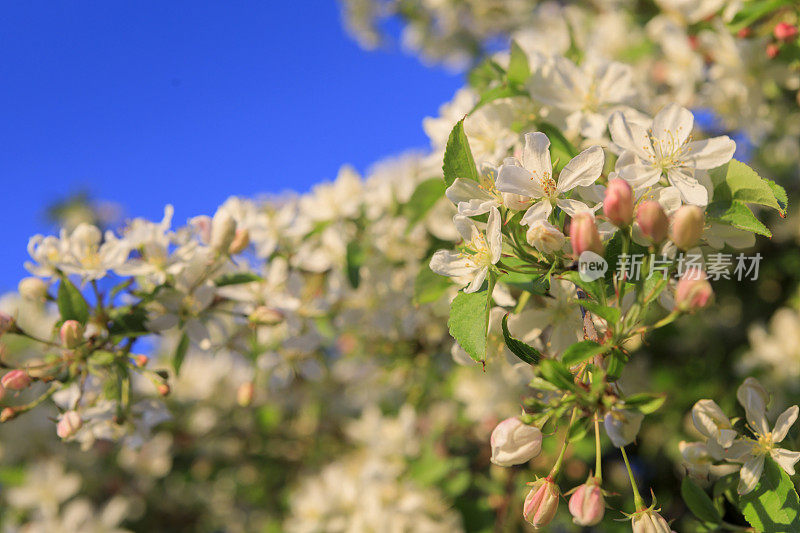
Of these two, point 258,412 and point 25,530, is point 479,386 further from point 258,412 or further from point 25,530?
point 25,530

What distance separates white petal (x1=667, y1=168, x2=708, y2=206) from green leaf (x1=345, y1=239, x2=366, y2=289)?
1.05 meters

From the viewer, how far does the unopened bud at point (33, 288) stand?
4.80 feet

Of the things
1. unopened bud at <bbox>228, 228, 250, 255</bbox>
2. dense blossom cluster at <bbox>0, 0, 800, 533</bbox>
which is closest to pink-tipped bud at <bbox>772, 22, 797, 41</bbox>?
dense blossom cluster at <bbox>0, 0, 800, 533</bbox>

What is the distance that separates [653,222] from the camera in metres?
0.88

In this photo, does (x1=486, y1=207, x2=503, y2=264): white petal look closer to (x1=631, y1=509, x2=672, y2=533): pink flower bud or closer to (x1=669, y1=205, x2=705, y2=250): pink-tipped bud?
(x1=669, y1=205, x2=705, y2=250): pink-tipped bud

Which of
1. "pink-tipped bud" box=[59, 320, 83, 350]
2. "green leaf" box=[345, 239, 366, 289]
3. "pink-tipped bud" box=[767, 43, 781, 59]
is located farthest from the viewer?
"green leaf" box=[345, 239, 366, 289]

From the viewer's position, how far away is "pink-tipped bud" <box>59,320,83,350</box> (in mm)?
1293

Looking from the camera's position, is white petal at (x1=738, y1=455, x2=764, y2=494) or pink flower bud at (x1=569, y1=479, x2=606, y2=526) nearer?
pink flower bud at (x1=569, y1=479, x2=606, y2=526)

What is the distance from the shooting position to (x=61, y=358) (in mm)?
1401

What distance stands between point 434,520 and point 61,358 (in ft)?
5.22

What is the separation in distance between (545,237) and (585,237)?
0.08m

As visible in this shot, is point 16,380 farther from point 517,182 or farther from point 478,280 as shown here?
point 517,182

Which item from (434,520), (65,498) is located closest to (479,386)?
(434,520)

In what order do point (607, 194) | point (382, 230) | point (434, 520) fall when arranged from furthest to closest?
1. point (434, 520)
2. point (382, 230)
3. point (607, 194)
